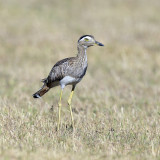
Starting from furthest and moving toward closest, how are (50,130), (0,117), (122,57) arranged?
1. (122,57)
2. (0,117)
3. (50,130)

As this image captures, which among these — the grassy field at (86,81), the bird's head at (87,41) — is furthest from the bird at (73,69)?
the grassy field at (86,81)

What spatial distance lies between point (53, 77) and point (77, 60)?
24.4 inches

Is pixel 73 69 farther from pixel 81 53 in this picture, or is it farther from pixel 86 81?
pixel 86 81

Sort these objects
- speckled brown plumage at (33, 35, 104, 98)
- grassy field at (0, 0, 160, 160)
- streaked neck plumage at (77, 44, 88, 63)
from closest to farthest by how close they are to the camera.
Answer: grassy field at (0, 0, 160, 160) < speckled brown plumage at (33, 35, 104, 98) < streaked neck plumage at (77, 44, 88, 63)

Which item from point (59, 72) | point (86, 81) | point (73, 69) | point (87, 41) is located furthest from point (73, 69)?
point (86, 81)

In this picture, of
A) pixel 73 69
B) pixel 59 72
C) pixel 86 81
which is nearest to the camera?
pixel 73 69

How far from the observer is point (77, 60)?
7262 millimetres

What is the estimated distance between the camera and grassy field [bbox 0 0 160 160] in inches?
232

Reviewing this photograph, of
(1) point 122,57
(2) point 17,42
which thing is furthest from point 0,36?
(1) point 122,57

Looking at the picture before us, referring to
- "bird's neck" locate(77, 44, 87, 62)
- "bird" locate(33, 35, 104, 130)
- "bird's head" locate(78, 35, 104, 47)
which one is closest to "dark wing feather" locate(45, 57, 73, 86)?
"bird" locate(33, 35, 104, 130)

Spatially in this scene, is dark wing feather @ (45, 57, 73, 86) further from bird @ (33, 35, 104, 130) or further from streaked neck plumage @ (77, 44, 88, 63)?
streaked neck plumage @ (77, 44, 88, 63)

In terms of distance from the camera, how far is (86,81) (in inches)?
510

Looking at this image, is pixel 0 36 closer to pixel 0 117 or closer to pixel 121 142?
pixel 0 117

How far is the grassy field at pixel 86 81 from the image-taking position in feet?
19.4
